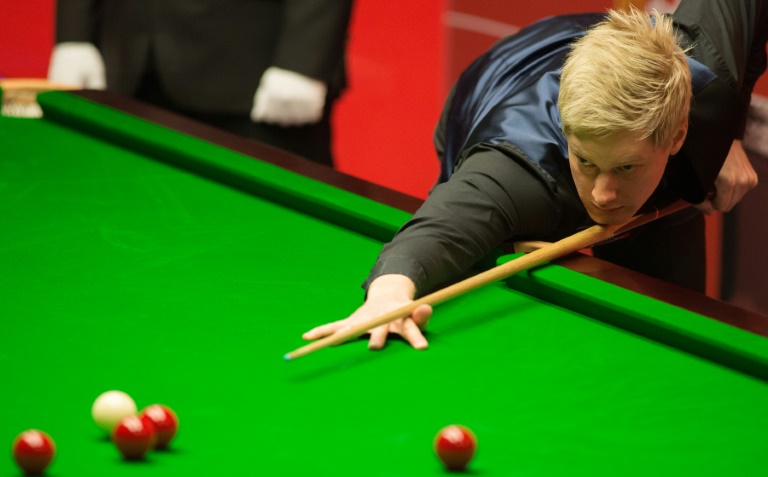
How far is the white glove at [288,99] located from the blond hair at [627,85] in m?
1.35

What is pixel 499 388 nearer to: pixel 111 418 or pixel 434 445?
pixel 434 445

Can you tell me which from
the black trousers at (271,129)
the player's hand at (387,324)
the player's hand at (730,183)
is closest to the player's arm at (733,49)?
the player's hand at (730,183)

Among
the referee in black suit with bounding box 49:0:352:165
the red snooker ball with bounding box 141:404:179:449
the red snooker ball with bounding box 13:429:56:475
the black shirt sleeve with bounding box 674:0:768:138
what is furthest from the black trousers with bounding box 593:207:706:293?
the red snooker ball with bounding box 13:429:56:475

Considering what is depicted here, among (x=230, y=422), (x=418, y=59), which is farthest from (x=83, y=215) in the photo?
(x=418, y=59)

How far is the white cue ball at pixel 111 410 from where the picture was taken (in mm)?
1331

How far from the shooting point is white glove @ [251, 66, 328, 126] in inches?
124

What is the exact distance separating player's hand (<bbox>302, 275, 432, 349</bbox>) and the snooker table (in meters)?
0.02

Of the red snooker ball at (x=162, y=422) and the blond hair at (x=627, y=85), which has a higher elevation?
the blond hair at (x=627, y=85)

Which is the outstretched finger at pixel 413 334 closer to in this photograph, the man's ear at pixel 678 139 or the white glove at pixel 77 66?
the man's ear at pixel 678 139

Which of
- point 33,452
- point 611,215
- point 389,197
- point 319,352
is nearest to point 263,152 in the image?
point 389,197

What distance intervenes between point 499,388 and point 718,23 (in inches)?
47.3

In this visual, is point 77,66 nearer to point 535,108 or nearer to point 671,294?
point 535,108

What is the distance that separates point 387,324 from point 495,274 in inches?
9.4

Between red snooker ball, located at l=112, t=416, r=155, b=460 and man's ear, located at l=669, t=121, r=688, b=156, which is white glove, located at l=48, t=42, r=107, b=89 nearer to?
man's ear, located at l=669, t=121, r=688, b=156
